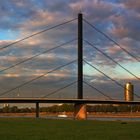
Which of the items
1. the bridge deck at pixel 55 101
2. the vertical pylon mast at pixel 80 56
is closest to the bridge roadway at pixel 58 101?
the bridge deck at pixel 55 101

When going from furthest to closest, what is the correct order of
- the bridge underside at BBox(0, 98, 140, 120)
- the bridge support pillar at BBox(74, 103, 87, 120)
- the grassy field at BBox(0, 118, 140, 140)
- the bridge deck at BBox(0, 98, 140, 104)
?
the bridge deck at BBox(0, 98, 140, 104) < the bridge underside at BBox(0, 98, 140, 120) < the bridge support pillar at BBox(74, 103, 87, 120) < the grassy field at BBox(0, 118, 140, 140)

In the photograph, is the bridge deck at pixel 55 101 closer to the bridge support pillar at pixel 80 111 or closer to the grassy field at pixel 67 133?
the bridge support pillar at pixel 80 111

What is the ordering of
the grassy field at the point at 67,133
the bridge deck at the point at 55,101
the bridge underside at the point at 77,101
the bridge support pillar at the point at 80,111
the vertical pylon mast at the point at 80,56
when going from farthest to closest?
the bridge deck at the point at 55,101 → the bridge underside at the point at 77,101 → the bridge support pillar at the point at 80,111 → the vertical pylon mast at the point at 80,56 → the grassy field at the point at 67,133

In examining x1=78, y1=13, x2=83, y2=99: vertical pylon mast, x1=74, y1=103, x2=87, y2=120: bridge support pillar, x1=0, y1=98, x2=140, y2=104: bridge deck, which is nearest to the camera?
x1=78, y1=13, x2=83, y2=99: vertical pylon mast

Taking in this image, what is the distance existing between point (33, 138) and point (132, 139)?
10.3 ft

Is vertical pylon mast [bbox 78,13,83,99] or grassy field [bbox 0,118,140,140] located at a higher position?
vertical pylon mast [bbox 78,13,83,99]

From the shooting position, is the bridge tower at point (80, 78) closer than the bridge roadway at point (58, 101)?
Yes

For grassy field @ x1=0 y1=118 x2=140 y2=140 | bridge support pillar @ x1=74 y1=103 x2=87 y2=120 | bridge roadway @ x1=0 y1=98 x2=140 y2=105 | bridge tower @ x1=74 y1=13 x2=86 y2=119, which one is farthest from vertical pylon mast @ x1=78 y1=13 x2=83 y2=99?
grassy field @ x1=0 y1=118 x2=140 y2=140

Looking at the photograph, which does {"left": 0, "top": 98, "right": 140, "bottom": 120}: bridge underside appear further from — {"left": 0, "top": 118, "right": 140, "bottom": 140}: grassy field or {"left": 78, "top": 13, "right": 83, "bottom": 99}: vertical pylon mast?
{"left": 0, "top": 118, "right": 140, "bottom": 140}: grassy field

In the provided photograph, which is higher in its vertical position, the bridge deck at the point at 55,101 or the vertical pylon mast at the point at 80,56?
the vertical pylon mast at the point at 80,56


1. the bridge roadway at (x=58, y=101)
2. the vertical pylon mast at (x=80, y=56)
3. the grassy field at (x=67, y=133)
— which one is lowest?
A: the grassy field at (x=67, y=133)

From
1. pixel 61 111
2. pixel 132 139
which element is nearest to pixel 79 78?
pixel 132 139

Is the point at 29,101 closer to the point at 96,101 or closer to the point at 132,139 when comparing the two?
the point at 96,101

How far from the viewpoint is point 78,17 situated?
57250 mm
